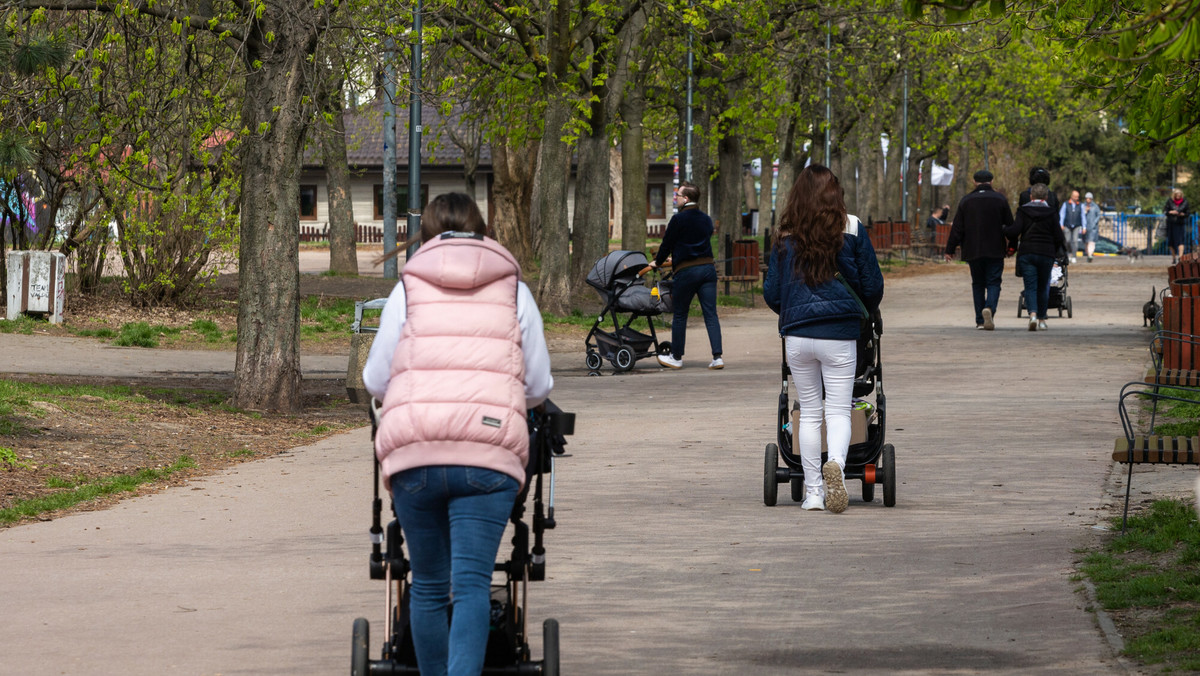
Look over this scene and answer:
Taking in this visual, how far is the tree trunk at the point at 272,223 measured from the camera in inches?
506

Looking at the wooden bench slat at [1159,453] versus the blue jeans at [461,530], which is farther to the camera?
the wooden bench slat at [1159,453]

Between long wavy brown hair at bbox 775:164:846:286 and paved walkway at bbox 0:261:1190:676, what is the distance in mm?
1328

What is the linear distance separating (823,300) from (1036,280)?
13432mm

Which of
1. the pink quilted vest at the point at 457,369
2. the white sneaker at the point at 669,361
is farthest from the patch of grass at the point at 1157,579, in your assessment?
the white sneaker at the point at 669,361

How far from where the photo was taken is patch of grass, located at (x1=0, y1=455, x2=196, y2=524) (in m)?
8.88

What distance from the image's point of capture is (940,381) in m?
15.4

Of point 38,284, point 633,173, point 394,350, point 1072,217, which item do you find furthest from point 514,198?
point 394,350

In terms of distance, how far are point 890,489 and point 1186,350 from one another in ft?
12.3

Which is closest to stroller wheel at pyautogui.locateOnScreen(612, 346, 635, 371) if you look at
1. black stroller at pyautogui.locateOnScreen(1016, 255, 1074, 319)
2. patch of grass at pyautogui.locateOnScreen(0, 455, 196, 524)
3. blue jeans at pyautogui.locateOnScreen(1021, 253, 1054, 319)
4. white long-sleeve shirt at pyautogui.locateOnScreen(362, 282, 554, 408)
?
blue jeans at pyautogui.locateOnScreen(1021, 253, 1054, 319)

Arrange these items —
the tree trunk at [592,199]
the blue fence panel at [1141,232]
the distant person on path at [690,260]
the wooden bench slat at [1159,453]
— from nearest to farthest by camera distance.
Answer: the wooden bench slat at [1159,453]
the distant person on path at [690,260]
the tree trunk at [592,199]
the blue fence panel at [1141,232]

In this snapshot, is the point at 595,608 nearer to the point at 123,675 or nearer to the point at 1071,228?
the point at 123,675

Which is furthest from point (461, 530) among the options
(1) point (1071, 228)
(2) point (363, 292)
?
(1) point (1071, 228)

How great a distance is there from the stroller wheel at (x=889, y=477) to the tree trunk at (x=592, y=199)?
631 inches

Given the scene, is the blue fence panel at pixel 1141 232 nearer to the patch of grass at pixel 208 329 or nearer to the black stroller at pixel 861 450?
the patch of grass at pixel 208 329
